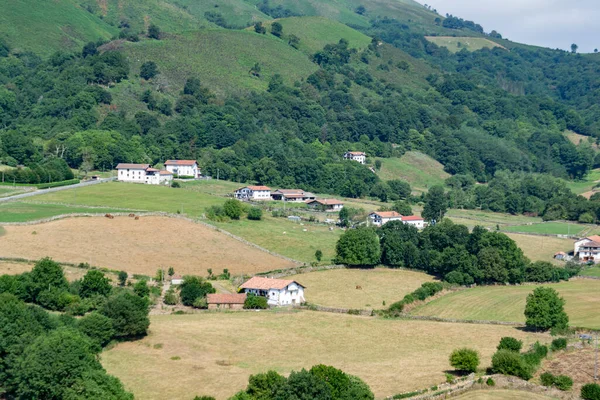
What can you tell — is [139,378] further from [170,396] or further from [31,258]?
[31,258]

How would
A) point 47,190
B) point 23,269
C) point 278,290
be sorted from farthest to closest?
point 47,190 < point 278,290 < point 23,269

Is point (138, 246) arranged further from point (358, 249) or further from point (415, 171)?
point (415, 171)

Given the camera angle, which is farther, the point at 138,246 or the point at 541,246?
Answer: the point at 541,246

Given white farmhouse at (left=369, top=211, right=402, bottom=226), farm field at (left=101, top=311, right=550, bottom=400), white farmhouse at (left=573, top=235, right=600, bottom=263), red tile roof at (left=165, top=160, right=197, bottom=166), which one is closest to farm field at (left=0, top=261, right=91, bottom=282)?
farm field at (left=101, top=311, right=550, bottom=400)

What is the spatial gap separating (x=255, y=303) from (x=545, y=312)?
2453cm

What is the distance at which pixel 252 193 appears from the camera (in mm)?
139000

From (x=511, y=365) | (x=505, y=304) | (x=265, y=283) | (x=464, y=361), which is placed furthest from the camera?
(x=505, y=304)

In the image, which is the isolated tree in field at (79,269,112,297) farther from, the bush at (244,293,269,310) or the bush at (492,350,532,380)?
the bush at (492,350,532,380)

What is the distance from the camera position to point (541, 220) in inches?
5719

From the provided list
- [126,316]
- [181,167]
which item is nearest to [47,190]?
[181,167]

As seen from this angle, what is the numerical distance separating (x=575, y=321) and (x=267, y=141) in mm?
109642

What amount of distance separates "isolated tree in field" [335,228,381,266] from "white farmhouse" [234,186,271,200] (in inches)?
1553

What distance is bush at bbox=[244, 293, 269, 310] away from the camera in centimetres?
8056

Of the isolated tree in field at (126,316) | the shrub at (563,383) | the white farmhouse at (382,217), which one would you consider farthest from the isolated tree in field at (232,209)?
the shrub at (563,383)
